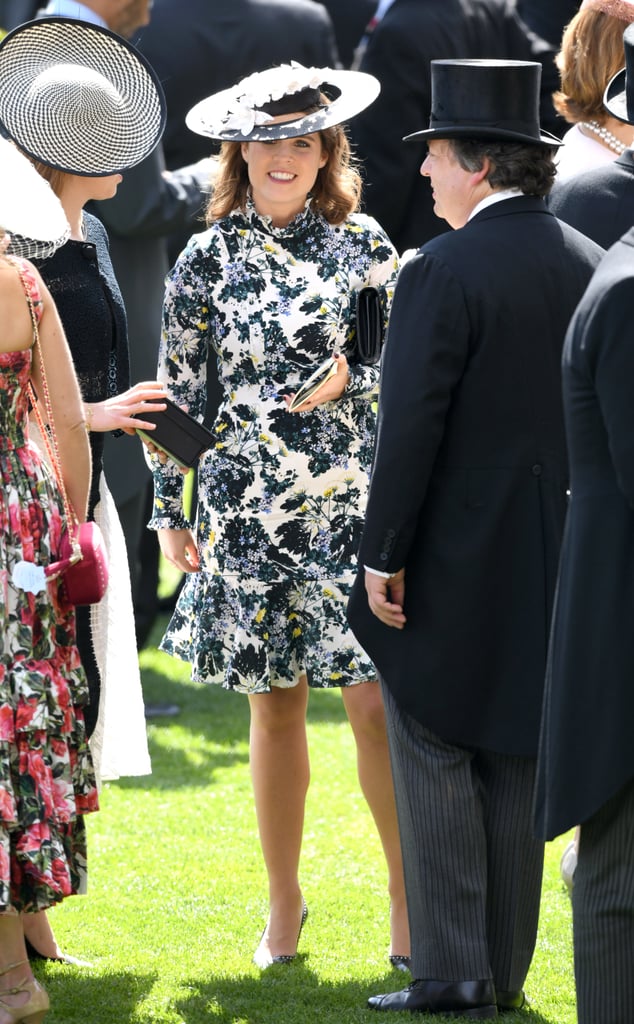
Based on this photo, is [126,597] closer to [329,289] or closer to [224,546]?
[224,546]

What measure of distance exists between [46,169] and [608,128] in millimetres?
1488

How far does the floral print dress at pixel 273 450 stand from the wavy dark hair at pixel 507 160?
2.17 feet

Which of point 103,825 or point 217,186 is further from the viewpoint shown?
point 103,825

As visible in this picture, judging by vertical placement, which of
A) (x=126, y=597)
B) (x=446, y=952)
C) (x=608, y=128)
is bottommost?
(x=446, y=952)

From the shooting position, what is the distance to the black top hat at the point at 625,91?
3.12 metres

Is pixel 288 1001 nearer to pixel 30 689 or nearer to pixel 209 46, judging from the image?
pixel 30 689

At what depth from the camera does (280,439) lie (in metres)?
3.90

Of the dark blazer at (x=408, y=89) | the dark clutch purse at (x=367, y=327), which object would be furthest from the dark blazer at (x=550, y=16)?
the dark clutch purse at (x=367, y=327)

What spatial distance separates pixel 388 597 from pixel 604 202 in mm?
1136

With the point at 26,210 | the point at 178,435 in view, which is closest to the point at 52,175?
the point at 26,210

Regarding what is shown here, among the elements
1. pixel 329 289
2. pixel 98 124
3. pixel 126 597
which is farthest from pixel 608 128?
pixel 126 597

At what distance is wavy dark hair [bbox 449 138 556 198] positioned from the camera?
3340 millimetres

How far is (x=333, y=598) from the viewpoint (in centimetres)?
393

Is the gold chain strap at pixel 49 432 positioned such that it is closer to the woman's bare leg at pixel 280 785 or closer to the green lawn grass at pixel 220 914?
the woman's bare leg at pixel 280 785
